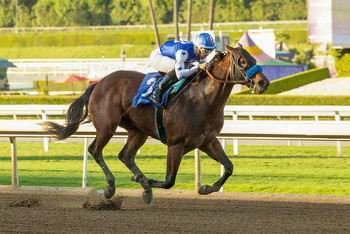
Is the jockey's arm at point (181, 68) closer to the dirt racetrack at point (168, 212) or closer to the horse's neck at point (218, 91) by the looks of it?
the horse's neck at point (218, 91)

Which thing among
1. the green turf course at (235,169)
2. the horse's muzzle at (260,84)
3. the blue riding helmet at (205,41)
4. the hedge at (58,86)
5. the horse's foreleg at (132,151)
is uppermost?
the blue riding helmet at (205,41)

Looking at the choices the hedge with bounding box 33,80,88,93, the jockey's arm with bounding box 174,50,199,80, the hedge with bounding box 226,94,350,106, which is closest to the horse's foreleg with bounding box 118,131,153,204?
the jockey's arm with bounding box 174,50,199,80

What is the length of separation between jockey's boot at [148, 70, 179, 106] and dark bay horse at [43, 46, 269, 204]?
0.12m

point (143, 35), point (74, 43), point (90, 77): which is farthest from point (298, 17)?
point (90, 77)

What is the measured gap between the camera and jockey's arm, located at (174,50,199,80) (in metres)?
5.42

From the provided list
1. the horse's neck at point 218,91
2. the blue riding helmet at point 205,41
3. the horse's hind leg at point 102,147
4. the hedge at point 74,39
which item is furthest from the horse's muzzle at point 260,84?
the hedge at point 74,39

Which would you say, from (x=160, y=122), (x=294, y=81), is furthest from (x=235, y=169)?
(x=294, y=81)

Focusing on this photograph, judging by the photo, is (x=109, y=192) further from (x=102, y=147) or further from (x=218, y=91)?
(x=218, y=91)

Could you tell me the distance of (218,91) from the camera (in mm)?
5332

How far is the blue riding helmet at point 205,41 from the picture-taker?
5.48 m

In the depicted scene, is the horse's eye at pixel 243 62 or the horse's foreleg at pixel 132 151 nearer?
the horse's eye at pixel 243 62

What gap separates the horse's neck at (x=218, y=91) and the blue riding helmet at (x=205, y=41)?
0.22 meters

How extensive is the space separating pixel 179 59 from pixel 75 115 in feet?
4.56

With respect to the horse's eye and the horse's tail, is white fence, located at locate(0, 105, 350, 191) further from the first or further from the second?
the horse's eye
